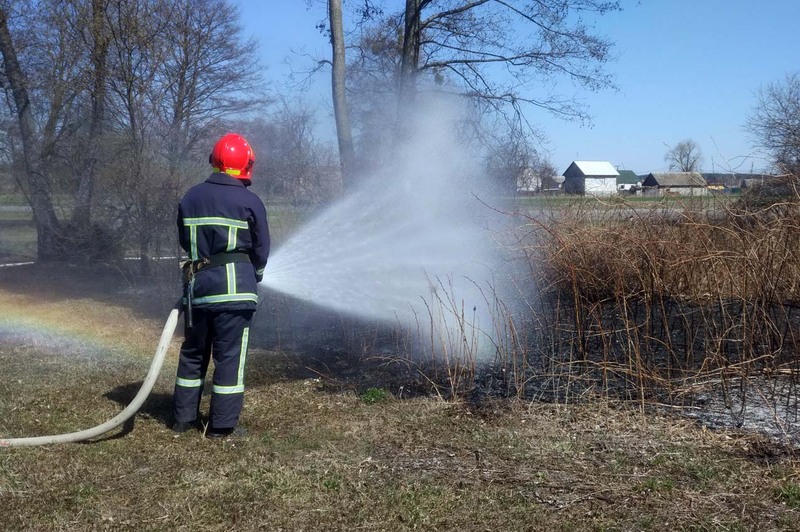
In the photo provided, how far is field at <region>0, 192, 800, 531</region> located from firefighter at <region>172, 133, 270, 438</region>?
274 millimetres

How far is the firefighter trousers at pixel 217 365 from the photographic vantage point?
4.49m

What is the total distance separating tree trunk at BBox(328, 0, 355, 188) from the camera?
10.2 metres

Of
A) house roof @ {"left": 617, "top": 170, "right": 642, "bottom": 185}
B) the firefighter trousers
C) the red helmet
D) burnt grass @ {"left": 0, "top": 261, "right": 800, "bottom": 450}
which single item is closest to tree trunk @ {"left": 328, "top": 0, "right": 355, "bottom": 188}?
burnt grass @ {"left": 0, "top": 261, "right": 800, "bottom": 450}

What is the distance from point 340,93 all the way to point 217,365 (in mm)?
6729

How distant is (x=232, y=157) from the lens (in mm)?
4629

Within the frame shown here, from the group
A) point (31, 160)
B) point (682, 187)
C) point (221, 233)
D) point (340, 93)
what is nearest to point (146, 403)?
point (221, 233)

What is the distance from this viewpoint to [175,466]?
13.1ft

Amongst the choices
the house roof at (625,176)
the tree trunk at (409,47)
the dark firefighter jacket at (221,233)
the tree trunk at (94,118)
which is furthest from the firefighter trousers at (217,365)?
the tree trunk at (409,47)

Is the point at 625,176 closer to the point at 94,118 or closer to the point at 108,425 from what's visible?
the point at 94,118

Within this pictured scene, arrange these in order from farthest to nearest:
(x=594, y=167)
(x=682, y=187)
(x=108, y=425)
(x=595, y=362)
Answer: (x=594, y=167), (x=682, y=187), (x=595, y=362), (x=108, y=425)

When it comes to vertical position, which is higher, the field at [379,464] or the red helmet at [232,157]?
the red helmet at [232,157]

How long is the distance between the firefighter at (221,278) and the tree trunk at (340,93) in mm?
5611

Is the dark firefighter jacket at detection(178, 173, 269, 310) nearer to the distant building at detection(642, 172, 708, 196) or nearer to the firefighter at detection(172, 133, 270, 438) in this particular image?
the firefighter at detection(172, 133, 270, 438)

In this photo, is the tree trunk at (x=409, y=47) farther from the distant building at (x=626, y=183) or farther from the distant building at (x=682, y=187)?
the distant building at (x=682, y=187)
